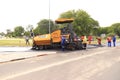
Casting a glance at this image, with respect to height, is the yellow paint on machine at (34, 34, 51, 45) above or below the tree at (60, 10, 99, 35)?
below

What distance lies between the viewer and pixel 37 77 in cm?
1190

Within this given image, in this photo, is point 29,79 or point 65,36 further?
point 65,36

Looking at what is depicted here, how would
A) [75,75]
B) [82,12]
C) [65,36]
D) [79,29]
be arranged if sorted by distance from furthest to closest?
[82,12] → [79,29] → [65,36] → [75,75]

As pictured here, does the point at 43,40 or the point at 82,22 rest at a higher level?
the point at 82,22

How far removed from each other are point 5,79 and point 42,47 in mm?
19904

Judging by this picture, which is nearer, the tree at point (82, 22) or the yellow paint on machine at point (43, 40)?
the yellow paint on machine at point (43, 40)

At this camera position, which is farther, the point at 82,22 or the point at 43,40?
the point at 82,22

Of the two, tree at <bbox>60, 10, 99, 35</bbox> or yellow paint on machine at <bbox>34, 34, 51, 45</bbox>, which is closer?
yellow paint on machine at <bbox>34, 34, 51, 45</bbox>

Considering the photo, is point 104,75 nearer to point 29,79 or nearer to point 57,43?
point 29,79

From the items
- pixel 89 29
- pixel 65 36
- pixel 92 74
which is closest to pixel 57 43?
pixel 65 36

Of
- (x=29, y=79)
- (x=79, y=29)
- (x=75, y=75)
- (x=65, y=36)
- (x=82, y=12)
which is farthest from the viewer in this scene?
(x=82, y=12)

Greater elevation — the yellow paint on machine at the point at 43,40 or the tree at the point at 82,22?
the tree at the point at 82,22

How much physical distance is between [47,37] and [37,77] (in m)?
19.1

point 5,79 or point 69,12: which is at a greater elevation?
point 69,12
